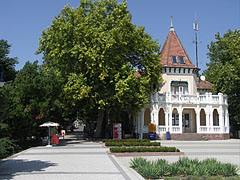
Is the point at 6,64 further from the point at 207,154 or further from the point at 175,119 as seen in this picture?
the point at 207,154

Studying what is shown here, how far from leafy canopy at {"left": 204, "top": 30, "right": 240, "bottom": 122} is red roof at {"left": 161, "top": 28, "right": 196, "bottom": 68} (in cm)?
429

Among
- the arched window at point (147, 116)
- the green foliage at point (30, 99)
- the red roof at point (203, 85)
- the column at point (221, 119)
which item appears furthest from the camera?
the red roof at point (203, 85)

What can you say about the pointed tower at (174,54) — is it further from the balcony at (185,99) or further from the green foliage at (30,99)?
the green foliage at (30,99)

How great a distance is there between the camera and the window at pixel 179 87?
132 feet

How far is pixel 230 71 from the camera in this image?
38031mm

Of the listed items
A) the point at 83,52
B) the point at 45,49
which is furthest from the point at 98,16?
the point at 45,49

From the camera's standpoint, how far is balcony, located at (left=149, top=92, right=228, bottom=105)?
3706cm

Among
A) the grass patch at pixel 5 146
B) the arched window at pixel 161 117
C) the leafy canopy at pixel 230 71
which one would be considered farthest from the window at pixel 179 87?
the grass patch at pixel 5 146

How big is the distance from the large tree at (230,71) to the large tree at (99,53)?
11440mm

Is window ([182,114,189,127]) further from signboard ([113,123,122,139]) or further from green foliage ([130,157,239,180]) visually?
green foliage ([130,157,239,180])

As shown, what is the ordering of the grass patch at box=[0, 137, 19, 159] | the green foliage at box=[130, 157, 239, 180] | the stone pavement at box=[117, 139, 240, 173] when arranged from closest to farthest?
the green foliage at box=[130, 157, 239, 180]
the grass patch at box=[0, 137, 19, 159]
the stone pavement at box=[117, 139, 240, 173]

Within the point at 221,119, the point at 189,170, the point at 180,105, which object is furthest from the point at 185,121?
the point at 189,170

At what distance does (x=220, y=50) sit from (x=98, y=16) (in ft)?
73.2

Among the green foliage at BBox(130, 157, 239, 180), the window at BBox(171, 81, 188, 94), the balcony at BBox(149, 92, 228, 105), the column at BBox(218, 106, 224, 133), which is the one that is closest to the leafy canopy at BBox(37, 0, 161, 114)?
the balcony at BBox(149, 92, 228, 105)
